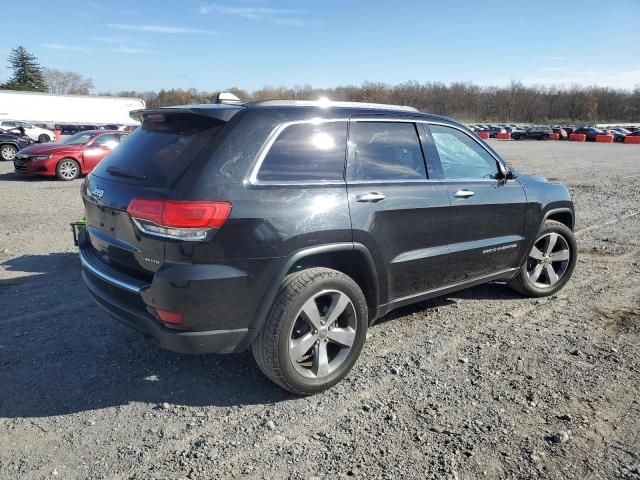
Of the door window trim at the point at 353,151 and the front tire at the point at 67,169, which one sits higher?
the door window trim at the point at 353,151

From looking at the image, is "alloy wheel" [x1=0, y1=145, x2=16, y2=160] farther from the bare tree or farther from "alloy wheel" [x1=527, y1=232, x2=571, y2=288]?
the bare tree

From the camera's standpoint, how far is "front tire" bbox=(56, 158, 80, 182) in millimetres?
13492

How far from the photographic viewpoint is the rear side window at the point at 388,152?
343 cm

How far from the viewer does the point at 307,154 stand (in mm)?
3148

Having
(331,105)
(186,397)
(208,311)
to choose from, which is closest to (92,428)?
(186,397)

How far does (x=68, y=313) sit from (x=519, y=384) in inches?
148

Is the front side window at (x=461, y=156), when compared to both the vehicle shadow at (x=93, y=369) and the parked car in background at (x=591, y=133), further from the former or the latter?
the parked car in background at (x=591, y=133)

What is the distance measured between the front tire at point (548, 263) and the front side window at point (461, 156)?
3.31ft

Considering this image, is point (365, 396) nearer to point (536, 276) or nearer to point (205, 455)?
point (205, 455)

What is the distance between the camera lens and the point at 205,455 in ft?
8.49

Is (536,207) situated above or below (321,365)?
above

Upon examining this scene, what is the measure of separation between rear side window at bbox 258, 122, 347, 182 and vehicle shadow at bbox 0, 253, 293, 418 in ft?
4.72

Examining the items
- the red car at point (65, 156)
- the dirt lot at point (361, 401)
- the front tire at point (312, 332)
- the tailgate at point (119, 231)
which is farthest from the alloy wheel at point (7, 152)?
the front tire at point (312, 332)

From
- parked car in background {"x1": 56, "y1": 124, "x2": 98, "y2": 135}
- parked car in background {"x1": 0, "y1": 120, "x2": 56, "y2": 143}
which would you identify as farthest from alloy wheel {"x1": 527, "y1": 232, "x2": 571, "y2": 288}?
parked car in background {"x1": 56, "y1": 124, "x2": 98, "y2": 135}
